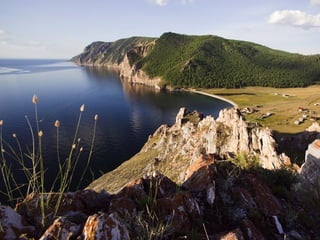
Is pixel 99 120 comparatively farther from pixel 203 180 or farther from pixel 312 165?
pixel 203 180

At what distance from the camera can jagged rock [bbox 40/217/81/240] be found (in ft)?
22.0

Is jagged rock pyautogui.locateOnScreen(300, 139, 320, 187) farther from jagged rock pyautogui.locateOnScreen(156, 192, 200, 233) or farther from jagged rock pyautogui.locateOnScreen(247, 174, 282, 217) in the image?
jagged rock pyautogui.locateOnScreen(156, 192, 200, 233)

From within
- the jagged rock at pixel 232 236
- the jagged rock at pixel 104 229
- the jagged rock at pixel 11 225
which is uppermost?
the jagged rock at pixel 104 229

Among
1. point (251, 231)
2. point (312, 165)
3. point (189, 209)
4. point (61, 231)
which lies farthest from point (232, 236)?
point (312, 165)

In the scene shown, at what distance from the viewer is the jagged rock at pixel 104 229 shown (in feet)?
22.3

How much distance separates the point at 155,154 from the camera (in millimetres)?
78250

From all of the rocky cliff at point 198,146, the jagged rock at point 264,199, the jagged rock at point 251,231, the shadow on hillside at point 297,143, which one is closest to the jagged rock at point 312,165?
the jagged rock at point 264,199

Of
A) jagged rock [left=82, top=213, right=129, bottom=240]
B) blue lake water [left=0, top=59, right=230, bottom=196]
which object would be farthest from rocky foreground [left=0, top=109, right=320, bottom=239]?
blue lake water [left=0, top=59, right=230, bottom=196]

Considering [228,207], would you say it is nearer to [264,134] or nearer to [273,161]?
[273,161]

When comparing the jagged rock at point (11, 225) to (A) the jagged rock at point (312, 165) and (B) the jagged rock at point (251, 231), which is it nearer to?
(B) the jagged rock at point (251, 231)

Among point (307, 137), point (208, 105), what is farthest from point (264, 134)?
point (208, 105)

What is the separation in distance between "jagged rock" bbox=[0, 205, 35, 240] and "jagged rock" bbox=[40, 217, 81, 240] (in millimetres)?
613

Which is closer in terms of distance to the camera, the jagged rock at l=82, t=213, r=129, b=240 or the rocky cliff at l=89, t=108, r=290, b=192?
the jagged rock at l=82, t=213, r=129, b=240

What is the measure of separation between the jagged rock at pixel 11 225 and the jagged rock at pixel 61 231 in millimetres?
613
